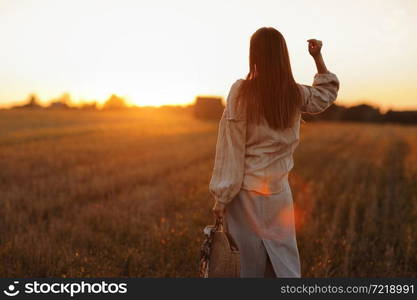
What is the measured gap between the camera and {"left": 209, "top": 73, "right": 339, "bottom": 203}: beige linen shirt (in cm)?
269

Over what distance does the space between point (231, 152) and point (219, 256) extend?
70 cm

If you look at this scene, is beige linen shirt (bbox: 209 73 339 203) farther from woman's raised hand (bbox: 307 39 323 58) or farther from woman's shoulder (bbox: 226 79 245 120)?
woman's raised hand (bbox: 307 39 323 58)

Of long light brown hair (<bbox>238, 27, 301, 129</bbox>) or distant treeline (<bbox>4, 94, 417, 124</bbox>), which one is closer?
long light brown hair (<bbox>238, 27, 301, 129</bbox>)

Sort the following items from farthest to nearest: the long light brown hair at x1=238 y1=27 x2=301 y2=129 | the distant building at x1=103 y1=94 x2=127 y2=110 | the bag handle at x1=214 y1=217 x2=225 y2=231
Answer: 1. the distant building at x1=103 y1=94 x2=127 y2=110
2. the bag handle at x1=214 y1=217 x2=225 y2=231
3. the long light brown hair at x1=238 y1=27 x2=301 y2=129

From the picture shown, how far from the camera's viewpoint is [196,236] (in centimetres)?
563

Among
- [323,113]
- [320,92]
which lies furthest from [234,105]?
[323,113]

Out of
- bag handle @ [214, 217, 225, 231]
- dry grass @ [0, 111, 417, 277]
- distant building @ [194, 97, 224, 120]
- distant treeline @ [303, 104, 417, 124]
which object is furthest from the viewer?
distant treeline @ [303, 104, 417, 124]

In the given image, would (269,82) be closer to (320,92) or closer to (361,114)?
(320,92)

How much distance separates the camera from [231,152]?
8.90ft

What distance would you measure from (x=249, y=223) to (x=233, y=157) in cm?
50

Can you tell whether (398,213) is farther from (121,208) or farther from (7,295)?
(7,295)

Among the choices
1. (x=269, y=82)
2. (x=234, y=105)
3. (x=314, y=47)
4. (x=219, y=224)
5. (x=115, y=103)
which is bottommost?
(x=115, y=103)

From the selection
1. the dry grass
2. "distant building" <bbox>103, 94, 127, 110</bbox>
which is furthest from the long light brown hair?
"distant building" <bbox>103, 94, 127, 110</bbox>

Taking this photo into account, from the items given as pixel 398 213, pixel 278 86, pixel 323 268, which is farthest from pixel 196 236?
pixel 398 213
